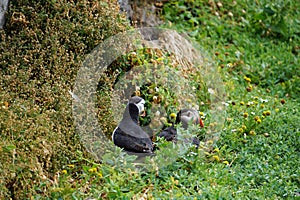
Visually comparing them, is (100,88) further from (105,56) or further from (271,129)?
(271,129)

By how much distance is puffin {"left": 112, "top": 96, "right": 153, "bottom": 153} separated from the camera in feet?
17.3

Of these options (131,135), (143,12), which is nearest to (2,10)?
(131,135)

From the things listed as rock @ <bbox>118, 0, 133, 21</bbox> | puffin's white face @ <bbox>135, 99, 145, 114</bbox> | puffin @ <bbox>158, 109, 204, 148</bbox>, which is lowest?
puffin @ <bbox>158, 109, 204, 148</bbox>

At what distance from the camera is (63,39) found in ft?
20.5

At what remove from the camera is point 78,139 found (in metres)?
5.41

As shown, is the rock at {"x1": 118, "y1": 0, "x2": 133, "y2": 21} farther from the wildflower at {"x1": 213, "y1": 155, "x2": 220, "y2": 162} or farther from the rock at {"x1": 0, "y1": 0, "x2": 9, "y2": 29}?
the wildflower at {"x1": 213, "y1": 155, "x2": 220, "y2": 162}

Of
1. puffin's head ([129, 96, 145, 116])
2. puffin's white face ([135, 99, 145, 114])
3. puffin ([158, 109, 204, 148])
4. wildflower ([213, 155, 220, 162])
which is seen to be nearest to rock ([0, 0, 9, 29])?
puffin's head ([129, 96, 145, 116])

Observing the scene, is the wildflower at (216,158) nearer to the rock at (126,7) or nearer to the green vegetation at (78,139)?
the green vegetation at (78,139)

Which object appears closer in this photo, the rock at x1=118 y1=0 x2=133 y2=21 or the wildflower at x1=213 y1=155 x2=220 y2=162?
the wildflower at x1=213 y1=155 x2=220 y2=162

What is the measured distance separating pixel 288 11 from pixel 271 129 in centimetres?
375

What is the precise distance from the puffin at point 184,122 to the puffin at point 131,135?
0.92 feet

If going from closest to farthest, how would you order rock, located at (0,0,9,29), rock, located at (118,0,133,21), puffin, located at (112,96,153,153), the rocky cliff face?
puffin, located at (112,96,153,153) → rock, located at (0,0,9,29) → rock, located at (118,0,133,21) → the rocky cliff face

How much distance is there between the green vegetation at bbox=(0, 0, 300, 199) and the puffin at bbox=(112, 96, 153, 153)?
0.25 m

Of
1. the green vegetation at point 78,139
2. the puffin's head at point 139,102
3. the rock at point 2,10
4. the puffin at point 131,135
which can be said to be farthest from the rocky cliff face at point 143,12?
the puffin at point 131,135
